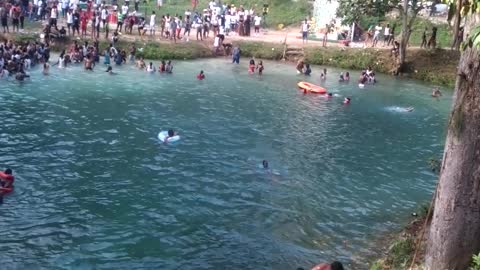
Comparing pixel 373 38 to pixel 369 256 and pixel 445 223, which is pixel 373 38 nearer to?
pixel 369 256

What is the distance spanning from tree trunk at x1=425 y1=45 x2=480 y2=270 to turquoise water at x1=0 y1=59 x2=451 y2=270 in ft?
14.8

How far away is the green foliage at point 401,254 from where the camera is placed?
12375 mm

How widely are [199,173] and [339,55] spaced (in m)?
28.5

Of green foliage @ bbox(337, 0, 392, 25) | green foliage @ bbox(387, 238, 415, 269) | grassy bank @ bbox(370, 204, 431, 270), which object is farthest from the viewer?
green foliage @ bbox(337, 0, 392, 25)

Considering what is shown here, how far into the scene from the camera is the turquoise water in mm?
14519

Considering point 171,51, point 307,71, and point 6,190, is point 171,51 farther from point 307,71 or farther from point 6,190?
point 6,190

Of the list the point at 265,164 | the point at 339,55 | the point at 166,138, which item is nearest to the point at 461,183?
the point at 265,164

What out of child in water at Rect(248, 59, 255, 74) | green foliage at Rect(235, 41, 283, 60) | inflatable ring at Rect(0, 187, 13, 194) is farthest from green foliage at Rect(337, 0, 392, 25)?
inflatable ring at Rect(0, 187, 13, 194)

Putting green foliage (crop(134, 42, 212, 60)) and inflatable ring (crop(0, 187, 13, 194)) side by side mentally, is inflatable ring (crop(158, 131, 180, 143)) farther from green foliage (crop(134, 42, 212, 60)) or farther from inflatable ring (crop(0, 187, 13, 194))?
green foliage (crop(134, 42, 212, 60))

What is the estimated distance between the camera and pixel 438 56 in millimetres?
44781

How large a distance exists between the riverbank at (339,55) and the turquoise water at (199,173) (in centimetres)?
817

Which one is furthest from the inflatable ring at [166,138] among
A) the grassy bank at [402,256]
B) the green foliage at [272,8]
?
the green foliage at [272,8]

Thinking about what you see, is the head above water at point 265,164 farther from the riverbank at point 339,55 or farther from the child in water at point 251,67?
the riverbank at point 339,55

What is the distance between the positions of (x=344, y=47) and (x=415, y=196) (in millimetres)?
29536
